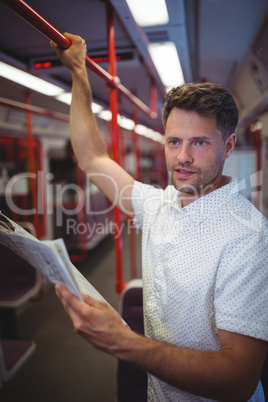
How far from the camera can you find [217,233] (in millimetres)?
1046

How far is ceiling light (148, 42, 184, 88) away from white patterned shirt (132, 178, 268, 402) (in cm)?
160

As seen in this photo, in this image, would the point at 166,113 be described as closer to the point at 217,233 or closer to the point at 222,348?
the point at 217,233

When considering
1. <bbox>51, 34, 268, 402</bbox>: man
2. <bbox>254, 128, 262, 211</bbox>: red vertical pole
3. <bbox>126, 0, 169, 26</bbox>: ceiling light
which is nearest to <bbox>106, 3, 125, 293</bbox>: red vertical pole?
<bbox>126, 0, 169, 26</bbox>: ceiling light

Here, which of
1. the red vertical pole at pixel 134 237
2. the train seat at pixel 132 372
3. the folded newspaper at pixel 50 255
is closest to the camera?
the folded newspaper at pixel 50 255

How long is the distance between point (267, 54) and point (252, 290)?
275 centimetres

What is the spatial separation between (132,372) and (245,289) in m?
1.12

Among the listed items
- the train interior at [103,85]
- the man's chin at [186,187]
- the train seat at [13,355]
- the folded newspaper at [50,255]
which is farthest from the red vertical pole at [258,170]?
the train seat at [13,355]

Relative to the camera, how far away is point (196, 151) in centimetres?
117

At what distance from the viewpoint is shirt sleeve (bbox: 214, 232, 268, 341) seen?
859 mm

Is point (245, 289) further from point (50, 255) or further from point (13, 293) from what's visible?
point (13, 293)

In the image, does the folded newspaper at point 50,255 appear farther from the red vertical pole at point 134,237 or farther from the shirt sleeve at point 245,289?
the red vertical pole at point 134,237

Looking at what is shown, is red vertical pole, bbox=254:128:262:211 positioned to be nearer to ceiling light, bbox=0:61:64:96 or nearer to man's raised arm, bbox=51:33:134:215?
man's raised arm, bbox=51:33:134:215

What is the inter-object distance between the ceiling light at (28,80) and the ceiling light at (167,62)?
123 cm

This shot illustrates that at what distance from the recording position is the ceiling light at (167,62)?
231 centimetres
